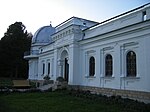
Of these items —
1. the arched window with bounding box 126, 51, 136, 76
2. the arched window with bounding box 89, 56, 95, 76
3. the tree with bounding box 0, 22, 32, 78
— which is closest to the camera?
the arched window with bounding box 126, 51, 136, 76

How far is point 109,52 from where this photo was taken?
56.8 ft

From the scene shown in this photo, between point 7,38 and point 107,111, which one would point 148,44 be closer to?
point 107,111

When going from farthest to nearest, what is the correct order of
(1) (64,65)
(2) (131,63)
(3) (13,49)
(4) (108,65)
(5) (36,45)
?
(3) (13,49) < (5) (36,45) < (1) (64,65) < (4) (108,65) < (2) (131,63)

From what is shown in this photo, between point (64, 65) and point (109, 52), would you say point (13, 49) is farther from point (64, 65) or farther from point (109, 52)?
point (109, 52)

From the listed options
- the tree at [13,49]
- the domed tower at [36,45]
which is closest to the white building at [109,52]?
the domed tower at [36,45]

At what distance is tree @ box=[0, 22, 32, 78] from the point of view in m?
49.8

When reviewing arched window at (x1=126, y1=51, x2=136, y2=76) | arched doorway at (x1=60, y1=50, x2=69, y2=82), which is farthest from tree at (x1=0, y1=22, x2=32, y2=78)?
arched window at (x1=126, y1=51, x2=136, y2=76)

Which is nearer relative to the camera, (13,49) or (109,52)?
(109,52)

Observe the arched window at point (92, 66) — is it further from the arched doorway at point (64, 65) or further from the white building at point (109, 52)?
the arched doorway at point (64, 65)

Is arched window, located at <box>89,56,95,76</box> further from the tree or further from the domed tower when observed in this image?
the tree

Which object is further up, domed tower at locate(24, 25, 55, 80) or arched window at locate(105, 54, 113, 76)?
domed tower at locate(24, 25, 55, 80)

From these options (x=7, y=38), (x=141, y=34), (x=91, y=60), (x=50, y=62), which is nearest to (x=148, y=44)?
(x=141, y=34)

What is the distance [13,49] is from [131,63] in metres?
39.4

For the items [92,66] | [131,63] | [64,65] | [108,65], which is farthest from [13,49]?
[131,63]
